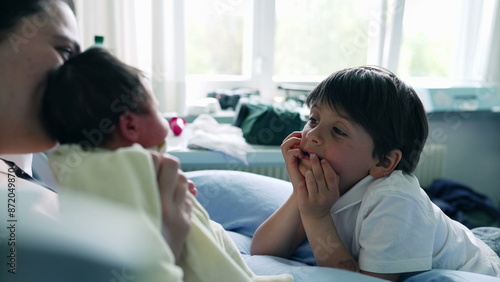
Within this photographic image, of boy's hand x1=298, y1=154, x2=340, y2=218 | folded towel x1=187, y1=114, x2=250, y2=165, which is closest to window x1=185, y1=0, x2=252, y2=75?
folded towel x1=187, y1=114, x2=250, y2=165

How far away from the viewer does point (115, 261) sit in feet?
1.90

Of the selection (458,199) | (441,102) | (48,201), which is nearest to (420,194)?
(48,201)

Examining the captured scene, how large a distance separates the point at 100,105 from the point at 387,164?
627mm

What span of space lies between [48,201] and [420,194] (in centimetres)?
71

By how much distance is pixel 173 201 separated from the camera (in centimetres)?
58

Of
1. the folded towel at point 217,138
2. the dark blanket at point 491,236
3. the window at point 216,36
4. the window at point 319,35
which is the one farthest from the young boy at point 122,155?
the window at point 319,35

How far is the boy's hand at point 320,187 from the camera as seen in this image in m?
0.89

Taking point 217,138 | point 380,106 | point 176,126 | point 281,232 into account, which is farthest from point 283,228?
point 176,126

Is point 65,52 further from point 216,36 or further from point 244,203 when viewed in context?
point 216,36

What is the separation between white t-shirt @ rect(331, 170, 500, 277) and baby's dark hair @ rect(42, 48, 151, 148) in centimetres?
51

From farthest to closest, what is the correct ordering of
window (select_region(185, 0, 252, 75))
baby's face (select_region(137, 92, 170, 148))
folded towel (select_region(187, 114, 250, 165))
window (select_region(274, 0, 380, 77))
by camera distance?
1. window (select_region(274, 0, 380, 77))
2. window (select_region(185, 0, 252, 75))
3. folded towel (select_region(187, 114, 250, 165))
4. baby's face (select_region(137, 92, 170, 148))

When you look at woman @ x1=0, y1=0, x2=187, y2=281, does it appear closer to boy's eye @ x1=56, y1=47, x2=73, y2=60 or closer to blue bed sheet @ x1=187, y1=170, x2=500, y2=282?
boy's eye @ x1=56, y1=47, x2=73, y2=60

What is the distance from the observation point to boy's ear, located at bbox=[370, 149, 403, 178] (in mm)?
921

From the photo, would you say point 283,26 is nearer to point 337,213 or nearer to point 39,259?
point 337,213
